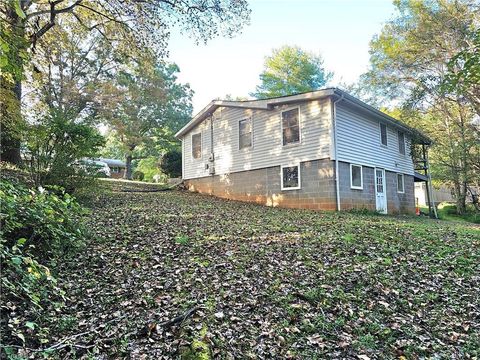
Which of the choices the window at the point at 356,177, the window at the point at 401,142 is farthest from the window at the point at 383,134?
the window at the point at 356,177

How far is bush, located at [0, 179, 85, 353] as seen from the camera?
9.09ft

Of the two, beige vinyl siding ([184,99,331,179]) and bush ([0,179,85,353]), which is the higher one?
beige vinyl siding ([184,99,331,179])

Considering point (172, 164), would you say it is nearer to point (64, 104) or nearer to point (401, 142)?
point (64, 104)

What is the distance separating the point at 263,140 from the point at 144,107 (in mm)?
15807

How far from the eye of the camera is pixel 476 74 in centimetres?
642

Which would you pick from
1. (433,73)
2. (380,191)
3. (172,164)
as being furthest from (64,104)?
(433,73)

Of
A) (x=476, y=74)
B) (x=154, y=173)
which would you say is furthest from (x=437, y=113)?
(x=154, y=173)

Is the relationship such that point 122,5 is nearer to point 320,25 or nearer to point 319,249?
point 320,25

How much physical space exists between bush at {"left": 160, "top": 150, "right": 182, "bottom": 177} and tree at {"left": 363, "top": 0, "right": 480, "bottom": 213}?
13.8m

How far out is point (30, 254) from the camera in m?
3.70

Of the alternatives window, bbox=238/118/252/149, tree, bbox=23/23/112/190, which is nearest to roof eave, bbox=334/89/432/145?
window, bbox=238/118/252/149

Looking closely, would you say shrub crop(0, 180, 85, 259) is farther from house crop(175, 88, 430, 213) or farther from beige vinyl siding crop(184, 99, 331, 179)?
beige vinyl siding crop(184, 99, 331, 179)

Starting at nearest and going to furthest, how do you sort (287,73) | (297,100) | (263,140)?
(297,100) → (263,140) → (287,73)

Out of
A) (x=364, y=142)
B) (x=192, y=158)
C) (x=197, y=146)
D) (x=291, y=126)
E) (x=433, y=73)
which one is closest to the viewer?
(x=291, y=126)
